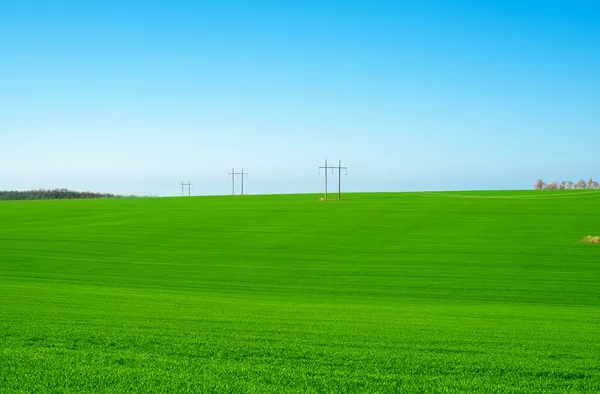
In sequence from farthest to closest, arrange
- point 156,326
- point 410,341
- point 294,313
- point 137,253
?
point 137,253, point 294,313, point 156,326, point 410,341

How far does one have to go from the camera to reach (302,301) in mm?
19656

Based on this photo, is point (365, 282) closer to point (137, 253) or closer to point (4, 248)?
point (137, 253)

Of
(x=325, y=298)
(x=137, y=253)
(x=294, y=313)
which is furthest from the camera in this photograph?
(x=137, y=253)

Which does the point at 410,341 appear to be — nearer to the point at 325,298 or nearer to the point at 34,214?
the point at 325,298

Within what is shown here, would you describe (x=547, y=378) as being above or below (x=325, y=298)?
above

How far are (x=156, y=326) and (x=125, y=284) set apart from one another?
14.2 m

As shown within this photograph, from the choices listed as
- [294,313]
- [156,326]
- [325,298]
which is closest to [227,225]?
[325,298]

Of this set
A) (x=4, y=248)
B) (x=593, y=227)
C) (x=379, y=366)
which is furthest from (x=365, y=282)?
(x=593, y=227)

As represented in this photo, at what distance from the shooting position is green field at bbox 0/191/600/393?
283 inches

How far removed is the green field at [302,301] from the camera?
23.6 feet

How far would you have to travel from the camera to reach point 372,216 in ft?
174

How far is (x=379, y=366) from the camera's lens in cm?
762

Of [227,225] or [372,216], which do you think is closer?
[227,225]

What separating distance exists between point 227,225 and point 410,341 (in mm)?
38101
